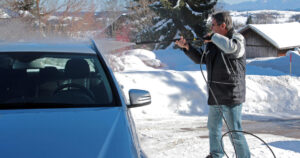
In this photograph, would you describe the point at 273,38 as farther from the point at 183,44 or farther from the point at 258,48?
the point at 183,44

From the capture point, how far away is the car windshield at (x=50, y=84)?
3.08 m

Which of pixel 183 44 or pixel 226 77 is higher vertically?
pixel 183 44

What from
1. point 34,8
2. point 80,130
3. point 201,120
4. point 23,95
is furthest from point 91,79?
point 34,8

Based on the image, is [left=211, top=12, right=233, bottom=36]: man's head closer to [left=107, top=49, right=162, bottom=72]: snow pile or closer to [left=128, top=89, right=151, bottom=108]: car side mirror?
[left=128, top=89, right=151, bottom=108]: car side mirror

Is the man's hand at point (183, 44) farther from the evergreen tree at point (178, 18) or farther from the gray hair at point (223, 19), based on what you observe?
the evergreen tree at point (178, 18)

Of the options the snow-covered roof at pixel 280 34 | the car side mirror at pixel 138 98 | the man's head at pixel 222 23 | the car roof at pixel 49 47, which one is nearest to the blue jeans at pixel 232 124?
the man's head at pixel 222 23

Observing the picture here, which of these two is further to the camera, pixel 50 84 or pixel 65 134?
pixel 50 84

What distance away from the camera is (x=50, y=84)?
3336mm

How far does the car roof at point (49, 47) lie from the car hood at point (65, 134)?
0.87 m

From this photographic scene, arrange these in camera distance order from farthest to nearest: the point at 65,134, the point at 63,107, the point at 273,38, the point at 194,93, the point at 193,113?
the point at 273,38 → the point at 194,93 → the point at 193,113 → the point at 63,107 → the point at 65,134

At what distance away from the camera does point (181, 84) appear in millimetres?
9844

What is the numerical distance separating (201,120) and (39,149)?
6042 millimetres

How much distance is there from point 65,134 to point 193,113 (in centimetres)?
668

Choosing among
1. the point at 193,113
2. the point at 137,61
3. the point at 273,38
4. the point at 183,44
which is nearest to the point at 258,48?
the point at 273,38
